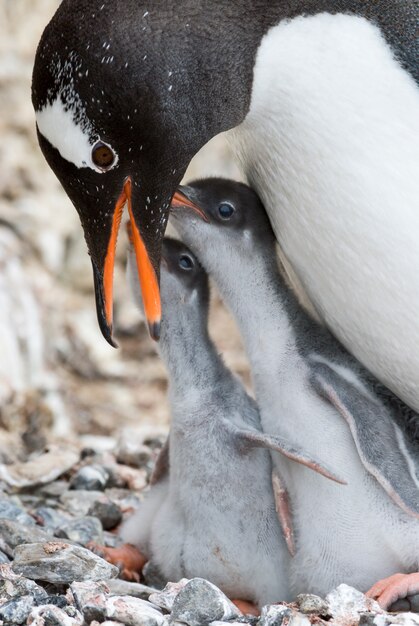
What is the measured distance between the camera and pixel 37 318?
5668 mm

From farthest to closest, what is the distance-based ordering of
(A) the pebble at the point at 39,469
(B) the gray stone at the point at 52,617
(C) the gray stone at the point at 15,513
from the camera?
(A) the pebble at the point at 39,469, (C) the gray stone at the point at 15,513, (B) the gray stone at the point at 52,617

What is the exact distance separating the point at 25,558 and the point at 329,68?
1.33m

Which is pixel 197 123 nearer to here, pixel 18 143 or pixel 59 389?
pixel 59 389

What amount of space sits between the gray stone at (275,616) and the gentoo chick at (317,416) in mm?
256

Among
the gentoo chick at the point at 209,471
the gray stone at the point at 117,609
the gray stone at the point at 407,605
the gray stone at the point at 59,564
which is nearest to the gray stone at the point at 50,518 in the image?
the gentoo chick at the point at 209,471

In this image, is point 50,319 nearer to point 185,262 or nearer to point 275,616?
point 185,262

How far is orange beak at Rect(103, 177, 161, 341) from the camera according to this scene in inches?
101

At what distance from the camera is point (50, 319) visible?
19.1 ft

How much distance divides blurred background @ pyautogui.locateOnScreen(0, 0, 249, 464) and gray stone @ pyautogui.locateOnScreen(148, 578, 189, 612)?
2085 mm

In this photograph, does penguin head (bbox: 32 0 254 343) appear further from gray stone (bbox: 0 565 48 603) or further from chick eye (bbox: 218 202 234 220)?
gray stone (bbox: 0 565 48 603)

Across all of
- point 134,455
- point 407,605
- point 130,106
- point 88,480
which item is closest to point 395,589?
point 407,605

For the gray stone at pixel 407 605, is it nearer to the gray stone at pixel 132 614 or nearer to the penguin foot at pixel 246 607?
the penguin foot at pixel 246 607

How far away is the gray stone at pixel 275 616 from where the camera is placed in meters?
2.38

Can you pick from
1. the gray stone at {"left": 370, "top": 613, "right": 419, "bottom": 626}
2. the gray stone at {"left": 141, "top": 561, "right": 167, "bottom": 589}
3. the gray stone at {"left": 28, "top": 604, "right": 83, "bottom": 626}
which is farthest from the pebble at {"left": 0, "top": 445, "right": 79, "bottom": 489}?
the gray stone at {"left": 370, "top": 613, "right": 419, "bottom": 626}
